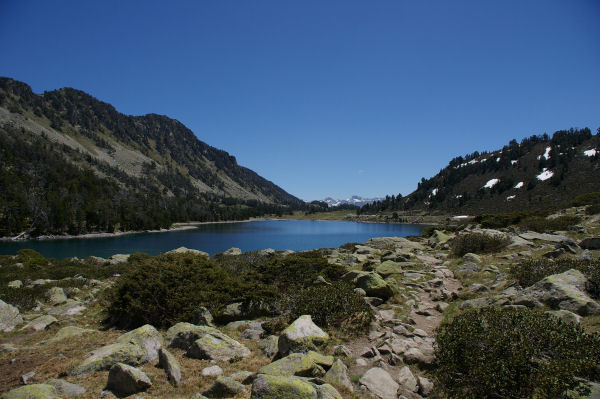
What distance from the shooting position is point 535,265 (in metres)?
14.5

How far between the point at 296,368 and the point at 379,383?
7.25ft

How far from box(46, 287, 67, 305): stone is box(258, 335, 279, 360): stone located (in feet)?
52.2

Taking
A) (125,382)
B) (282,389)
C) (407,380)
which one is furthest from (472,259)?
(125,382)

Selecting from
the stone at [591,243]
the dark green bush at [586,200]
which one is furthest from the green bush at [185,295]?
the dark green bush at [586,200]

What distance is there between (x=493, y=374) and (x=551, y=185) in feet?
627

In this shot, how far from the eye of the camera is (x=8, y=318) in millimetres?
14227

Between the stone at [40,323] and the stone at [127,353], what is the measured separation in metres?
7.59

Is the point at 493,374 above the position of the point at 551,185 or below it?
below

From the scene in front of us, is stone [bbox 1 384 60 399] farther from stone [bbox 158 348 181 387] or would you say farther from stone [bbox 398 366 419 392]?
stone [bbox 398 366 419 392]

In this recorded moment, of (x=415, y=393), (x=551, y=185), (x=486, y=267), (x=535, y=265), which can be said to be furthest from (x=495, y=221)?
(x=551, y=185)

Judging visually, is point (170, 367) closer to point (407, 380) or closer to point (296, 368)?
point (296, 368)

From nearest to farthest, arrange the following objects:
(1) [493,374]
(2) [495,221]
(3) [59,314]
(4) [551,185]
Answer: (1) [493,374] < (3) [59,314] < (2) [495,221] < (4) [551,185]

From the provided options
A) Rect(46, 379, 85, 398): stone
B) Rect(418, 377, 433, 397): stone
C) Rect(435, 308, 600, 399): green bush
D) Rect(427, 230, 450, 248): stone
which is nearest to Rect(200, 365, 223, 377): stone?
Rect(46, 379, 85, 398): stone

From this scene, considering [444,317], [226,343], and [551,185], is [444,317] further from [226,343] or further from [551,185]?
[551,185]
